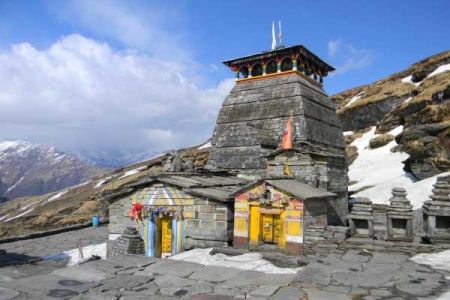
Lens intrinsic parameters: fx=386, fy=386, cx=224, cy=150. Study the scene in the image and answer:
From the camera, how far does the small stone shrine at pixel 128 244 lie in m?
17.5

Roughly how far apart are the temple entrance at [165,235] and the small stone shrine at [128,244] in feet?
5.03

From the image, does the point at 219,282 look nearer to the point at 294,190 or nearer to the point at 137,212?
the point at 294,190

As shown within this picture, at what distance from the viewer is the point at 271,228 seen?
1669cm

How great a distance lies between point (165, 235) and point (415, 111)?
35599 mm

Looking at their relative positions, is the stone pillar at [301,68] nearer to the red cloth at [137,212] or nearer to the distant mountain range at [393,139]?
the distant mountain range at [393,139]

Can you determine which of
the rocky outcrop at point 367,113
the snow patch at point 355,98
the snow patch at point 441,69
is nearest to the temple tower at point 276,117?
the rocky outcrop at point 367,113

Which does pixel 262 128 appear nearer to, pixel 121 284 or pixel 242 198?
pixel 242 198

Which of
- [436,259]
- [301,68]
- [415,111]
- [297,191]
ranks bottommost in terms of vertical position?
[436,259]

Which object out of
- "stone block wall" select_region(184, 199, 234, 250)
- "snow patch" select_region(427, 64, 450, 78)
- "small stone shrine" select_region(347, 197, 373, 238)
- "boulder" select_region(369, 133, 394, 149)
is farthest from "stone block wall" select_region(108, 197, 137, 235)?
"snow patch" select_region(427, 64, 450, 78)

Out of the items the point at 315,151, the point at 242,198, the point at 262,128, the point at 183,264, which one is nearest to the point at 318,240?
the point at 242,198

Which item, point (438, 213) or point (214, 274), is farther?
point (438, 213)

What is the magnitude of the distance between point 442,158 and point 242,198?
2175cm

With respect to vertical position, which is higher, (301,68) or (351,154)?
(301,68)

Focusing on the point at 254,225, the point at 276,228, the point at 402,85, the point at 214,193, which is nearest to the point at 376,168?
the point at 402,85
